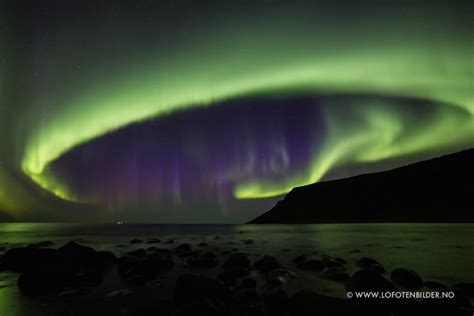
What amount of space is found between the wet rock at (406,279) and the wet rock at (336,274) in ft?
6.27

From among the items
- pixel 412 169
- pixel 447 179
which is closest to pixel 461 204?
pixel 447 179

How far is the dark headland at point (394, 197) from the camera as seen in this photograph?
127875 mm

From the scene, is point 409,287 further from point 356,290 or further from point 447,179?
point 447,179

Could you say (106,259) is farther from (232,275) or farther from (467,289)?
(467,289)

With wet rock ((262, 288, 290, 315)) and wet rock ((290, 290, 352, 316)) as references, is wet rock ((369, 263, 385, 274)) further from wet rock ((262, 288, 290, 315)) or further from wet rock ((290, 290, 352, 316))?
wet rock ((290, 290, 352, 316))

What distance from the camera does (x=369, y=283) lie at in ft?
32.0

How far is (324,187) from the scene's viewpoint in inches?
6599

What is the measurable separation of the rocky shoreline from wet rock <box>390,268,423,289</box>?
0.08 feet

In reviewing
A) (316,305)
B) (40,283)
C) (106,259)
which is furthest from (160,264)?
(316,305)

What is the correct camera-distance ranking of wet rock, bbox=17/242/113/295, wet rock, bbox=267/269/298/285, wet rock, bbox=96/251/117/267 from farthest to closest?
wet rock, bbox=96/251/117/267 < wet rock, bbox=267/269/298/285 < wet rock, bbox=17/242/113/295

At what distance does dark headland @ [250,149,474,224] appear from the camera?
5034 inches

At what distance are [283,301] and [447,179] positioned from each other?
162956 mm

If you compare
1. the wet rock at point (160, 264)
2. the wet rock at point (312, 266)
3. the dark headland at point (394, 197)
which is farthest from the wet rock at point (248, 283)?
the dark headland at point (394, 197)

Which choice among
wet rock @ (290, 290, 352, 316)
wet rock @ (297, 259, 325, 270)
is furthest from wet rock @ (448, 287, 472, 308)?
wet rock @ (297, 259, 325, 270)
